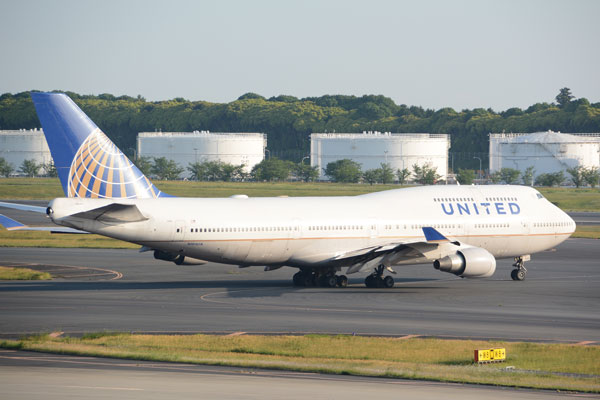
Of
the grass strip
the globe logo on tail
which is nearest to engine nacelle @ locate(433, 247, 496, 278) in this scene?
the globe logo on tail

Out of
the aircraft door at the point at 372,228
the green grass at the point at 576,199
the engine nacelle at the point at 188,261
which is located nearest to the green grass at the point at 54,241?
the engine nacelle at the point at 188,261

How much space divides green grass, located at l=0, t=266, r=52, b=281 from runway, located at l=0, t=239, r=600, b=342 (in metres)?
1.48

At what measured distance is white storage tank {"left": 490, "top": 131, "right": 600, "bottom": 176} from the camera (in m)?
186

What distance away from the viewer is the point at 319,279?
5025cm

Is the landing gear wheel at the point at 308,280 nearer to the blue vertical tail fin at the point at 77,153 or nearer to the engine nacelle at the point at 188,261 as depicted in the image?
the engine nacelle at the point at 188,261

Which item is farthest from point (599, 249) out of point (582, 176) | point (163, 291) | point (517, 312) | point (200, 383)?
point (582, 176)

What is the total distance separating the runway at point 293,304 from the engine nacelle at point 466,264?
111cm

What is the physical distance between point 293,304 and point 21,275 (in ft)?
60.5

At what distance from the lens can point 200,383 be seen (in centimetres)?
2417

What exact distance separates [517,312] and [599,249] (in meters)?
36.1

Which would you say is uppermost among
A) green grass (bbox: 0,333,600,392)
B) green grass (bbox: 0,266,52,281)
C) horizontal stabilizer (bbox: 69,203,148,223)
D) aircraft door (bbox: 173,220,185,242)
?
horizontal stabilizer (bbox: 69,203,148,223)

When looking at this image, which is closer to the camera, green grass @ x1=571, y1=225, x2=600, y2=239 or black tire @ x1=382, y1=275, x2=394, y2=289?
black tire @ x1=382, y1=275, x2=394, y2=289

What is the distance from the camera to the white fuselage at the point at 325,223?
147 feet

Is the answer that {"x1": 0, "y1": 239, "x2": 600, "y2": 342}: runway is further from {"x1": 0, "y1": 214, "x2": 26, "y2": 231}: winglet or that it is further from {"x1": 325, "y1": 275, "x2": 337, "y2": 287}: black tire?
{"x1": 0, "y1": 214, "x2": 26, "y2": 231}: winglet
